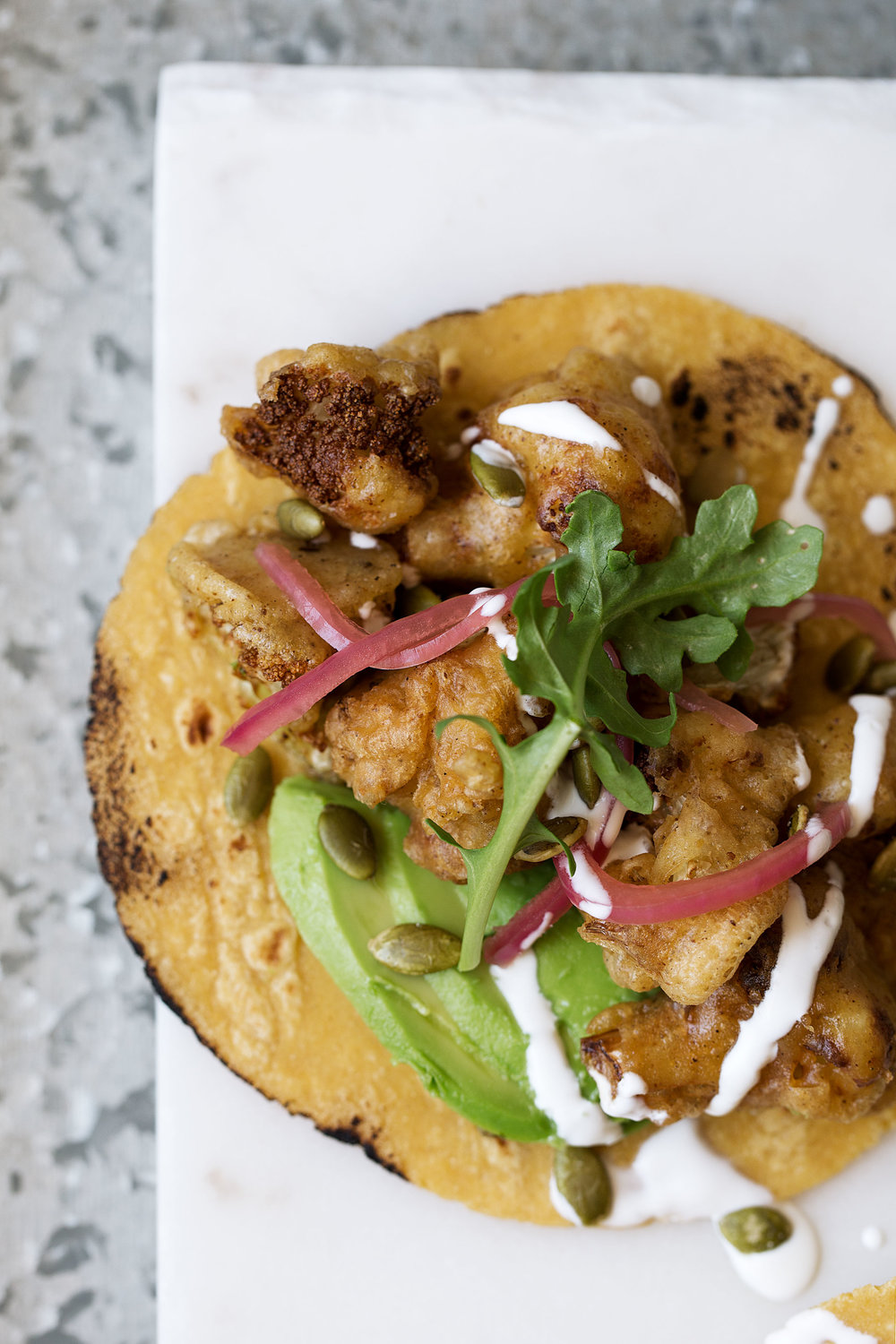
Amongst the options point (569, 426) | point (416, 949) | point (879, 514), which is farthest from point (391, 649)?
point (879, 514)

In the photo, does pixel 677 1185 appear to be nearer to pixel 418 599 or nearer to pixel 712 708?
pixel 712 708

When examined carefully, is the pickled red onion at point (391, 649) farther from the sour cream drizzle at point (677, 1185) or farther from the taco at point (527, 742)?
the sour cream drizzle at point (677, 1185)

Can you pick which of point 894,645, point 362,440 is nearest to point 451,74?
point 362,440

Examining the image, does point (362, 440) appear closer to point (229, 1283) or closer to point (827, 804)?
point (827, 804)

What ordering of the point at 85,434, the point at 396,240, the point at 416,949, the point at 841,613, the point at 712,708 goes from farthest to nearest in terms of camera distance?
the point at 85,434 < the point at 396,240 < the point at 841,613 < the point at 416,949 < the point at 712,708

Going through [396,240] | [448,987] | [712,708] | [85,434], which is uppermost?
[396,240]
